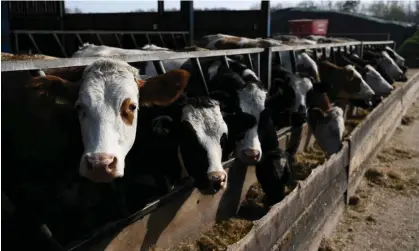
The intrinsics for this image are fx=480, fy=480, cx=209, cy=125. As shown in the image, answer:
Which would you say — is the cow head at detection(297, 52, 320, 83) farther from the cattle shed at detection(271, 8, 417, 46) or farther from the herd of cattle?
the cattle shed at detection(271, 8, 417, 46)

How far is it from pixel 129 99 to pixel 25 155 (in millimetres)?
828

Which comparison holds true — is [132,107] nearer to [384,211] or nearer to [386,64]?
[384,211]

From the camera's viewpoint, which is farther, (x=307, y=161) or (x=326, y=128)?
(x=326, y=128)

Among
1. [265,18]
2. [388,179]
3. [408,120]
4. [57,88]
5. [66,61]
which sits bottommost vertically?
[408,120]

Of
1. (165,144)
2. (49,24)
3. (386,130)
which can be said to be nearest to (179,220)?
(165,144)

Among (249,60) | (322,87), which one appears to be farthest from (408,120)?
(249,60)

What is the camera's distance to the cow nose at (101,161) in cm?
231

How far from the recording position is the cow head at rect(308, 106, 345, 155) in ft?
19.4

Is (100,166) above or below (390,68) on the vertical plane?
above

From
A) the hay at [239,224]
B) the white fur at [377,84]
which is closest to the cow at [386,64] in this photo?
the white fur at [377,84]

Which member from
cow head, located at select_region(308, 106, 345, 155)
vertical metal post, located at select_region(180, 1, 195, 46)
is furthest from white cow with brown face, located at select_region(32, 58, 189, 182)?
vertical metal post, located at select_region(180, 1, 195, 46)

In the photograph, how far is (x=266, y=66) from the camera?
5.62 m

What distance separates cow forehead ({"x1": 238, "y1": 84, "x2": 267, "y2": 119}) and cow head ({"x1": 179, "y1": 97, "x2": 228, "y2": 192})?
737mm

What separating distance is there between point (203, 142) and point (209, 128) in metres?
0.13
